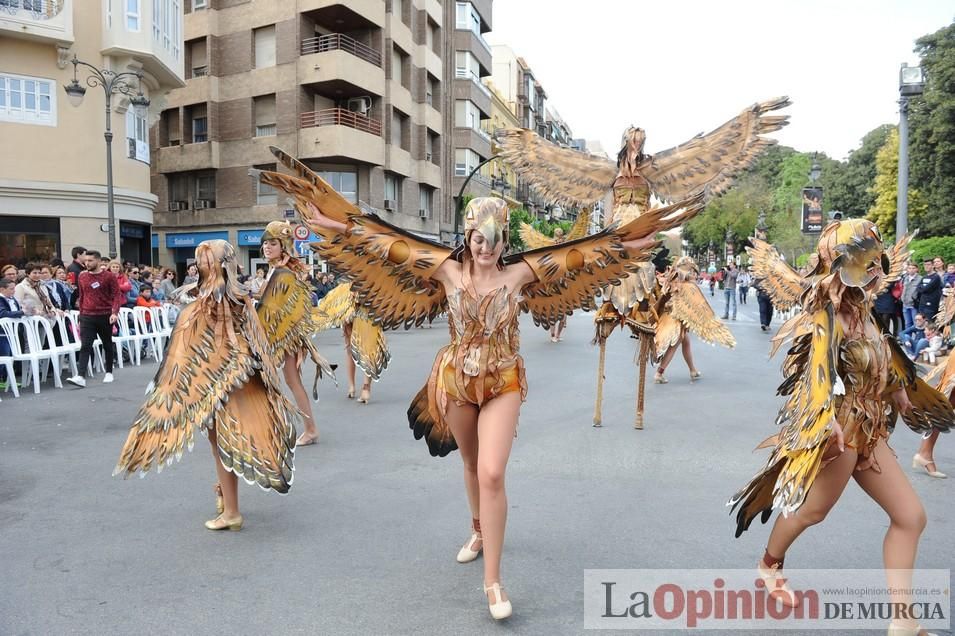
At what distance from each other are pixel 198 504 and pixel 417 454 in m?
1.97

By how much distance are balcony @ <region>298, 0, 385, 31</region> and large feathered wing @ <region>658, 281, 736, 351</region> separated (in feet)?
79.0

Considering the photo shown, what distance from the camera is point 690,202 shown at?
355 centimetres

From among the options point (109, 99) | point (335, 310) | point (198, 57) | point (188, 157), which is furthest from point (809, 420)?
point (198, 57)

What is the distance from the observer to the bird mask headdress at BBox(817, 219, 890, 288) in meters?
3.04

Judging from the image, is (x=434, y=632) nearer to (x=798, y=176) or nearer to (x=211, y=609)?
(x=211, y=609)

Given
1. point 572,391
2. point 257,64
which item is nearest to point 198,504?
point 572,391

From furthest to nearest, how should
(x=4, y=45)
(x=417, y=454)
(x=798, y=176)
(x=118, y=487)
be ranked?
1. (x=798, y=176)
2. (x=4, y=45)
3. (x=417, y=454)
4. (x=118, y=487)

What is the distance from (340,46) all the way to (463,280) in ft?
98.5

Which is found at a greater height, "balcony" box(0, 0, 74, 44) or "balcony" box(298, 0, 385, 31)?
"balcony" box(298, 0, 385, 31)

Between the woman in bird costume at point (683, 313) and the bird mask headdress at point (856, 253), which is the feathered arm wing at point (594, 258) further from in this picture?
the woman in bird costume at point (683, 313)

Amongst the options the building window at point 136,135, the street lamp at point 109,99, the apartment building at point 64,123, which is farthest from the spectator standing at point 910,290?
the building window at point 136,135

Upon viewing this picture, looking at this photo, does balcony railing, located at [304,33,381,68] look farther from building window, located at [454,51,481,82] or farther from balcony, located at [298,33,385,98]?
building window, located at [454,51,481,82]

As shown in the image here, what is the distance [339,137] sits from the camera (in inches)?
1141

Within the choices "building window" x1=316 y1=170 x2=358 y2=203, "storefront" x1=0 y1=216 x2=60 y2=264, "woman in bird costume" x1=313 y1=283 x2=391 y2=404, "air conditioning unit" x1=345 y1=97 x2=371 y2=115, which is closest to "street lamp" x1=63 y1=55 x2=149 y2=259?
"storefront" x1=0 y1=216 x2=60 y2=264
